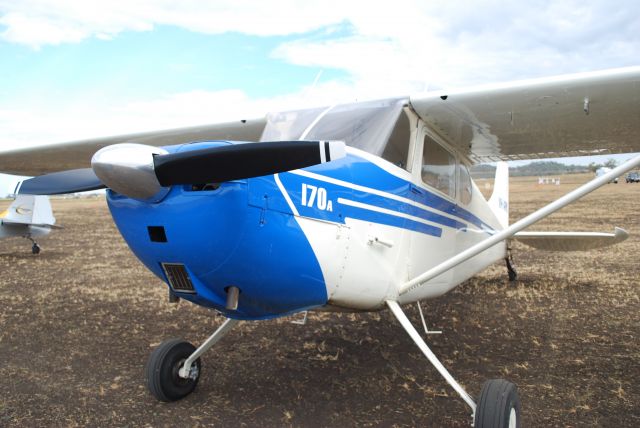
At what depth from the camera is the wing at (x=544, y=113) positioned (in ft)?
12.7

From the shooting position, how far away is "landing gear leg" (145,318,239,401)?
396 centimetres

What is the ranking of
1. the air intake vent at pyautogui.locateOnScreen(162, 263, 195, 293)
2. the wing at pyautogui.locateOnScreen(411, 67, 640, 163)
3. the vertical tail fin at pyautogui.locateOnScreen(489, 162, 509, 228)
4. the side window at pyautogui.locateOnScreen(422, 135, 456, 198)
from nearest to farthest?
the air intake vent at pyautogui.locateOnScreen(162, 263, 195, 293) → the wing at pyautogui.locateOnScreen(411, 67, 640, 163) → the side window at pyautogui.locateOnScreen(422, 135, 456, 198) → the vertical tail fin at pyautogui.locateOnScreen(489, 162, 509, 228)

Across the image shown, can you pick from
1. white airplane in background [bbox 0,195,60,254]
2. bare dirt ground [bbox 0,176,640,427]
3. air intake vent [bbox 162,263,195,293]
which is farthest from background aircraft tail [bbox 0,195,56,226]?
air intake vent [bbox 162,263,195,293]

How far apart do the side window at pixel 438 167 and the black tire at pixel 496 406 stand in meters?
1.75

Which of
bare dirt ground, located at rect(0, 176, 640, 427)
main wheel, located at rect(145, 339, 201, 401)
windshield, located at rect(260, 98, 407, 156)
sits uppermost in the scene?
windshield, located at rect(260, 98, 407, 156)

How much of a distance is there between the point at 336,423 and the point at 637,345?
3487 mm

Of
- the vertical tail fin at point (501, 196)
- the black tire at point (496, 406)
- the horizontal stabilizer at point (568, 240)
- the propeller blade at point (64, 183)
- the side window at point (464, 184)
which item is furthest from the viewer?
the vertical tail fin at point (501, 196)

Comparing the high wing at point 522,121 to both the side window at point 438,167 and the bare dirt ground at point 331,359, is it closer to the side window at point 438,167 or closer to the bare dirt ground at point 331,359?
the side window at point 438,167

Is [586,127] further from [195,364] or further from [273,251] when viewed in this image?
[195,364]

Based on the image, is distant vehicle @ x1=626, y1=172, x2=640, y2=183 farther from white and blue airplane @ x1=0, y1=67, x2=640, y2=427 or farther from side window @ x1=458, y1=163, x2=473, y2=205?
side window @ x1=458, y1=163, x2=473, y2=205

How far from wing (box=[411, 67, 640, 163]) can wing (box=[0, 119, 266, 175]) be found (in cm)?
194

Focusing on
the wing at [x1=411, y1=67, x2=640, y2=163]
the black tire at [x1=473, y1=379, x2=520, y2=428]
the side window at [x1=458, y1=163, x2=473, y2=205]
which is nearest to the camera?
the black tire at [x1=473, y1=379, x2=520, y2=428]

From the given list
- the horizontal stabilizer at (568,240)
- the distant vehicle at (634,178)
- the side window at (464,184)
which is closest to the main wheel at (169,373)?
the side window at (464,184)

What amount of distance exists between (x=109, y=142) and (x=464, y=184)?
4.00 m
